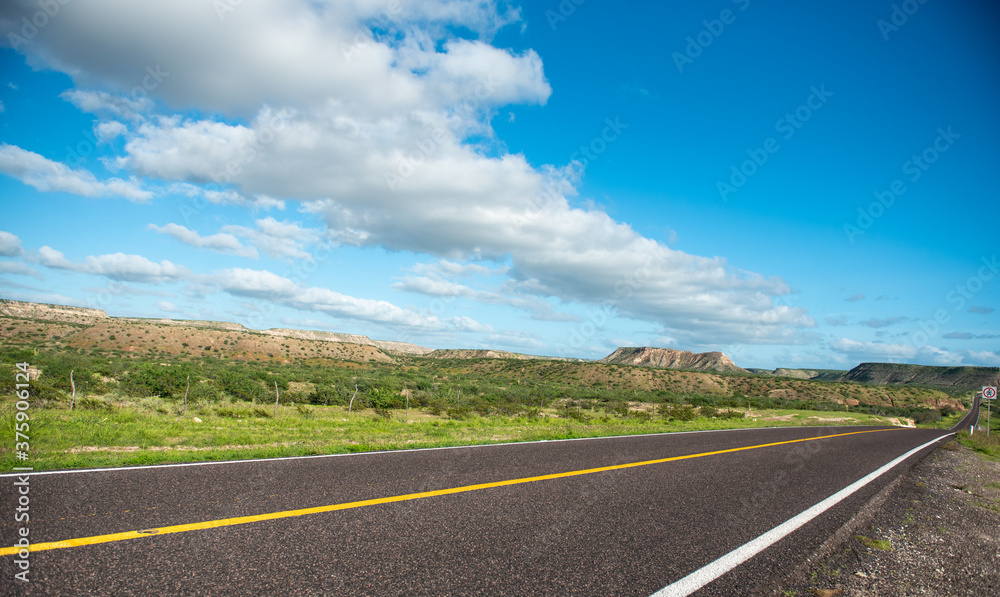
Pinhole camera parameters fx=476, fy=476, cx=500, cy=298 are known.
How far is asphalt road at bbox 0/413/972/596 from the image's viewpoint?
3.69 metres

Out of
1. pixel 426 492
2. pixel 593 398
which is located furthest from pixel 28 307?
pixel 426 492

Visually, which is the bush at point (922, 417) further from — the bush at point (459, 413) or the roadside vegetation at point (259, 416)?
the bush at point (459, 413)

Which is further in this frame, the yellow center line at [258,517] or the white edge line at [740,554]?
the yellow center line at [258,517]

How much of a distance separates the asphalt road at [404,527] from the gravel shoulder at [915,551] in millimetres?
284

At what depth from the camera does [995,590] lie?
4.31 meters

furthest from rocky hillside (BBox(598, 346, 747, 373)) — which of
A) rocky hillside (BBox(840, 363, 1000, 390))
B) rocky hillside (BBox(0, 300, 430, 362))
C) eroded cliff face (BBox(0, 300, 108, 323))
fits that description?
eroded cliff face (BBox(0, 300, 108, 323))

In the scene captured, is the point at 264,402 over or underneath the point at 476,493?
underneath

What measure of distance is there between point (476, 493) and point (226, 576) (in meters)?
3.34

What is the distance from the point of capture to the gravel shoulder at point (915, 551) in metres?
4.22

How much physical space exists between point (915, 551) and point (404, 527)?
18.1 ft

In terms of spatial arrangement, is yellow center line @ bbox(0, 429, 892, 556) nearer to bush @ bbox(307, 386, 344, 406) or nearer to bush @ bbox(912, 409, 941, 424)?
bush @ bbox(307, 386, 344, 406)

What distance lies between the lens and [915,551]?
515cm

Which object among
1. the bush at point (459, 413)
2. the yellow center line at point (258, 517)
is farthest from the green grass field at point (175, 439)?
the bush at point (459, 413)

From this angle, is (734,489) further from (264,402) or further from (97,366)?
(97,366)
